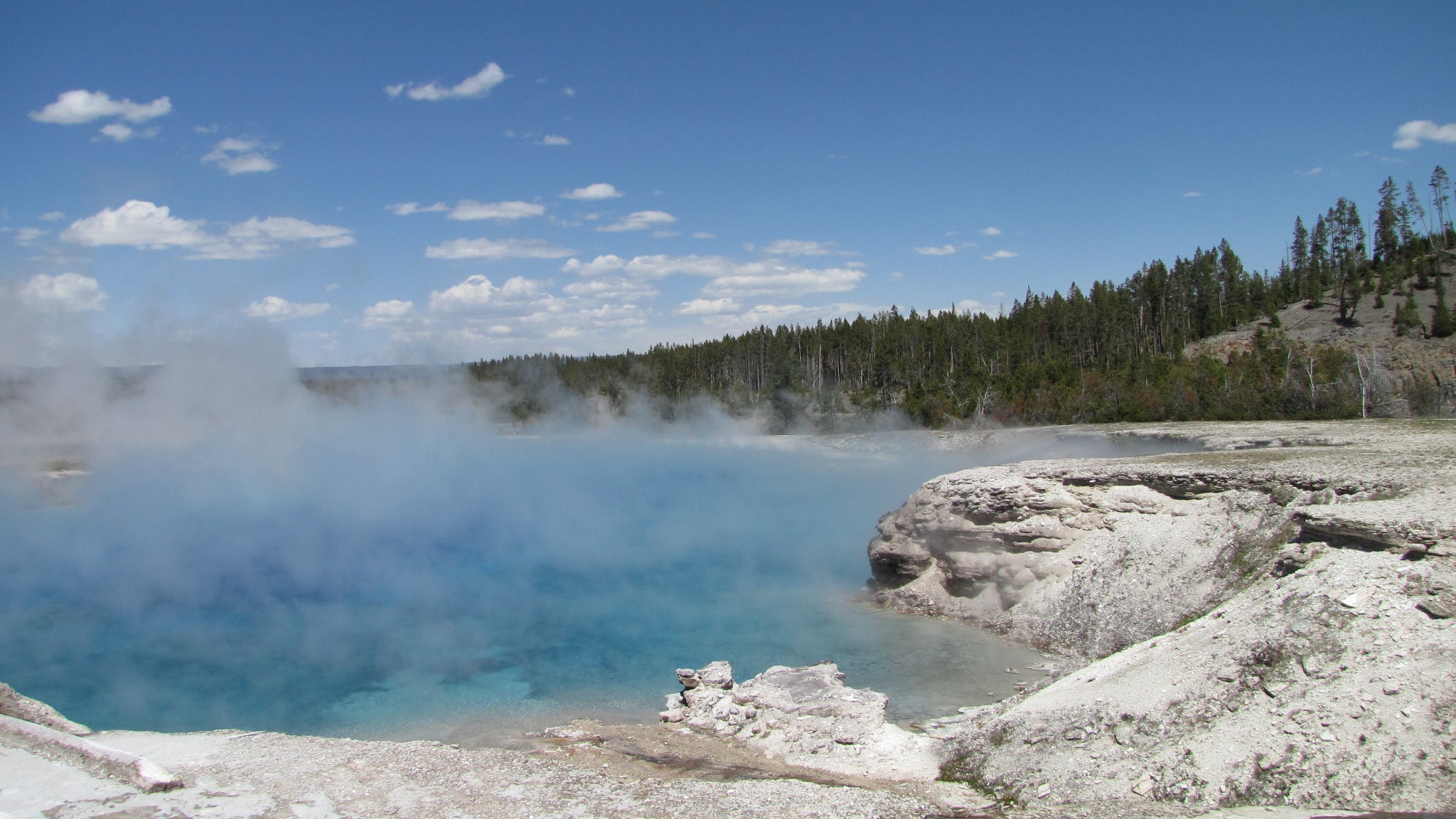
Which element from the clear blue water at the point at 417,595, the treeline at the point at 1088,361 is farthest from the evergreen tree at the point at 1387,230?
the clear blue water at the point at 417,595

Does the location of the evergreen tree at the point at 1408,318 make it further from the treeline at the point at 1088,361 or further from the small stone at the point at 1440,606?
the small stone at the point at 1440,606

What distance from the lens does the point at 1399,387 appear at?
42.8m

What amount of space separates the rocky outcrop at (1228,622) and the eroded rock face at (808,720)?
747 mm

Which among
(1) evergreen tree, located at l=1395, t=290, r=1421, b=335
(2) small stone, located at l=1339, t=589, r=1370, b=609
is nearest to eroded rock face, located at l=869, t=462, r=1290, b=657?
(2) small stone, located at l=1339, t=589, r=1370, b=609

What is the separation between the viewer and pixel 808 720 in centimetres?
1243

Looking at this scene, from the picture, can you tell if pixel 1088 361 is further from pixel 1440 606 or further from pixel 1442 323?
pixel 1440 606

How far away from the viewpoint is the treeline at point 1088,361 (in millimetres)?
44250

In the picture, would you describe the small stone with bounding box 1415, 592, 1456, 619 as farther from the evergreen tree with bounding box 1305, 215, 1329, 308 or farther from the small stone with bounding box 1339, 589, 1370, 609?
the evergreen tree with bounding box 1305, 215, 1329, 308

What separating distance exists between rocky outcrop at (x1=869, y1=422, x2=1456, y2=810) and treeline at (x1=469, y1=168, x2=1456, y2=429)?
Result: 23709 millimetres

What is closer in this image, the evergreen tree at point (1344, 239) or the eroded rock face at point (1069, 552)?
the eroded rock face at point (1069, 552)

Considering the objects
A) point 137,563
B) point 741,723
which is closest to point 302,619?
point 137,563

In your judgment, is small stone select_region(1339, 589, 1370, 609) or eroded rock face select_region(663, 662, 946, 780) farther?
eroded rock face select_region(663, 662, 946, 780)

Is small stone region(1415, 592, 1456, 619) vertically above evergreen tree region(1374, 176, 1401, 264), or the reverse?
evergreen tree region(1374, 176, 1401, 264)

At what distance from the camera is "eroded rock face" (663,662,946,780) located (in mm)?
11070
